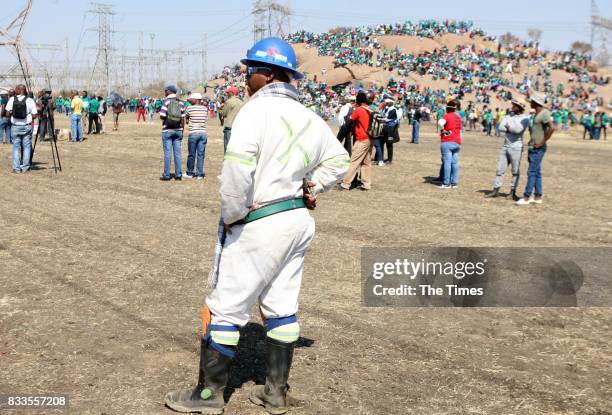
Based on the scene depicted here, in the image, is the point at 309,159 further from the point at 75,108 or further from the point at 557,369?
the point at 75,108

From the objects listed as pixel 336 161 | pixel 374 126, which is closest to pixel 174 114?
pixel 374 126

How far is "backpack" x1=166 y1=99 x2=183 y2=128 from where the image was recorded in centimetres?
1273

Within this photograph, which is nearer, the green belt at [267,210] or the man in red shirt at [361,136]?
the green belt at [267,210]

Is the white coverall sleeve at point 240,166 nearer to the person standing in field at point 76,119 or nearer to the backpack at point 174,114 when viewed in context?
the backpack at point 174,114

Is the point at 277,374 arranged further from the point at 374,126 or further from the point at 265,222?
the point at 374,126

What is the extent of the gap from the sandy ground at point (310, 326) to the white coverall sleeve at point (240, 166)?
4.41 ft

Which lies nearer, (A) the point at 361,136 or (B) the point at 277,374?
Result: (B) the point at 277,374

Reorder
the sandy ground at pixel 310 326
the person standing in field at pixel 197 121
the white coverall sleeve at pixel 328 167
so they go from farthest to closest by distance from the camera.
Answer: the person standing in field at pixel 197 121, the sandy ground at pixel 310 326, the white coverall sleeve at pixel 328 167

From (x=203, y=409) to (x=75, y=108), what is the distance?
20.6 meters

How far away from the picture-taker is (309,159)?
12.0 ft

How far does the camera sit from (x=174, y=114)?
41.9 ft

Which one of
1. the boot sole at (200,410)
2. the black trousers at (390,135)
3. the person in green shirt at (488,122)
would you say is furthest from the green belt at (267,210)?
the person in green shirt at (488,122)

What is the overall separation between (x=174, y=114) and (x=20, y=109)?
3.60 meters

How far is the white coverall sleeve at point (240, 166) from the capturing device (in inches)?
132
